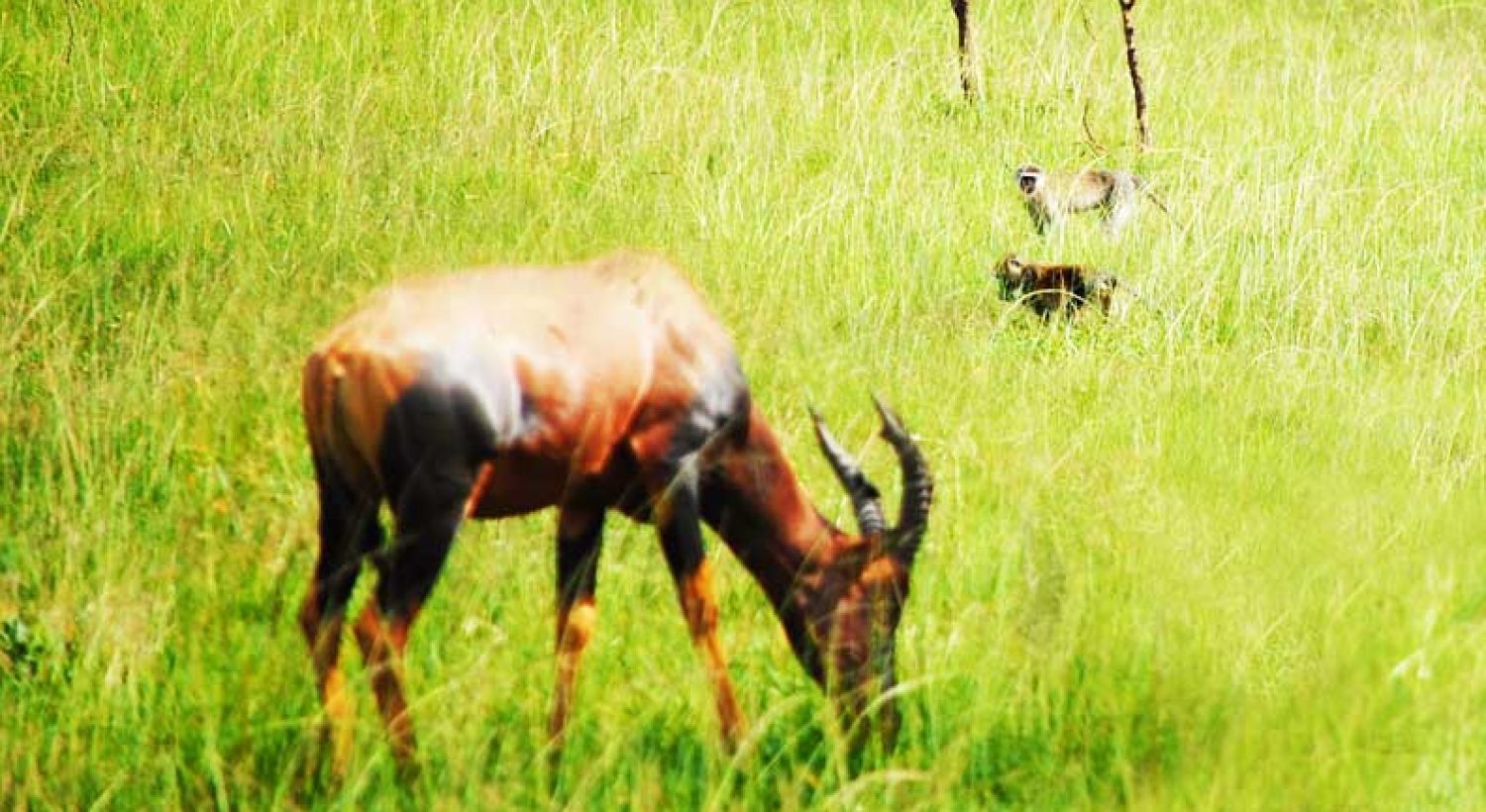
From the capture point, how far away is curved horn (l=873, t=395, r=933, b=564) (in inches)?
142

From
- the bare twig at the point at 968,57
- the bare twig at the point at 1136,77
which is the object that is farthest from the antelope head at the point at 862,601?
the bare twig at the point at 968,57

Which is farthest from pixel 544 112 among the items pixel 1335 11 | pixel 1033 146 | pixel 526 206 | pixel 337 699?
pixel 1335 11

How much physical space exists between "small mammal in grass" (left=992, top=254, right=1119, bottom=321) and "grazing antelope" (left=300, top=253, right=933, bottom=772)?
13.4 ft

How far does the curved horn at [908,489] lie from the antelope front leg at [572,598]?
0.52 meters

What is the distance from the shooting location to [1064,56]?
38.2 feet

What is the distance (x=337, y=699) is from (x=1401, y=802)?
2113 mm

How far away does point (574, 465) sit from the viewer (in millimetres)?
3359

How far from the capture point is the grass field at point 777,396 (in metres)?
3.93

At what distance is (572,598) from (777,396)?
2135mm

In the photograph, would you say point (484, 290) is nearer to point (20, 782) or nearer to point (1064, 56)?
point (20, 782)

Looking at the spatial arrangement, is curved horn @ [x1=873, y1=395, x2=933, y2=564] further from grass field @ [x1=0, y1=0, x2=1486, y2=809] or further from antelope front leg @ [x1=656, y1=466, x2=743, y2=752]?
antelope front leg @ [x1=656, y1=466, x2=743, y2=752]

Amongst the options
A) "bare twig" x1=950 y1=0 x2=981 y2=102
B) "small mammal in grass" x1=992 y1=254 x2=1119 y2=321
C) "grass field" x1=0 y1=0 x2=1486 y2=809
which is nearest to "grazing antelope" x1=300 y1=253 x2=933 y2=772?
"grass field" x1=0 y1=0 x2=1486 y2=809

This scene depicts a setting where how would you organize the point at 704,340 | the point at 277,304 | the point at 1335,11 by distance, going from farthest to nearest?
1. the point at 1335,11
2. the point at 277,304
3. the point at 704,340

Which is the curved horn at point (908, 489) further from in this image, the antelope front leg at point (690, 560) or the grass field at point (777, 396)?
the antelope front leg at point (690, 560)
